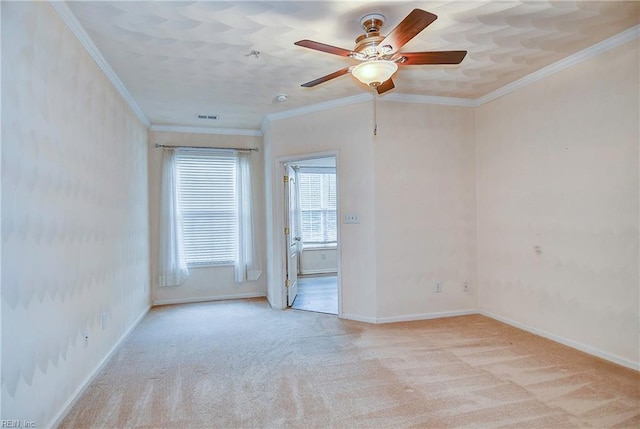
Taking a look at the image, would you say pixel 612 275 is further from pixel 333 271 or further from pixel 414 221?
pixel 333 271

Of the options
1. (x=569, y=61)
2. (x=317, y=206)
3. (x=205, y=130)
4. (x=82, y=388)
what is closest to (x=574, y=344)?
(x=569, y=61)

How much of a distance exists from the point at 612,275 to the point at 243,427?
310 cm

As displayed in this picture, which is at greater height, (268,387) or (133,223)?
(133,223)

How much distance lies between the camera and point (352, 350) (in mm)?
3115

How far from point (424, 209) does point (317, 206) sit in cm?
340

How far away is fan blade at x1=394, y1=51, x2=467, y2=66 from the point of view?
221 centimetres

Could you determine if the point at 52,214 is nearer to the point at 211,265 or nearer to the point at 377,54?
the point at 377,54

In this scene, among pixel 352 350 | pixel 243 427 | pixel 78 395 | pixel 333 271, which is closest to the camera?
pixel 243 427

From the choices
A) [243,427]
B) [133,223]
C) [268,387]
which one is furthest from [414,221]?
[133,223]

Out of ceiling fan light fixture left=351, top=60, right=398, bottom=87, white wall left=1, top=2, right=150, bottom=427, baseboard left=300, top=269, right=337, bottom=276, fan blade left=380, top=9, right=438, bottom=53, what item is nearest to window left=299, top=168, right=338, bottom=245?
baseboard left=300, top=269, right=337, bottom=276

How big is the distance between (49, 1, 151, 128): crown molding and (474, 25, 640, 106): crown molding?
3973 mm

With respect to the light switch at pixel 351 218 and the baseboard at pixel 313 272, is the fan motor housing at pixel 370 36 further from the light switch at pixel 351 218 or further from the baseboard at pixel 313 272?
the baseboard at pixel 313 272

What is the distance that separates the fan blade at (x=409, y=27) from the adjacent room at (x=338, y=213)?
0.08 feet

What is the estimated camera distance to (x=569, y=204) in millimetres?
3107
